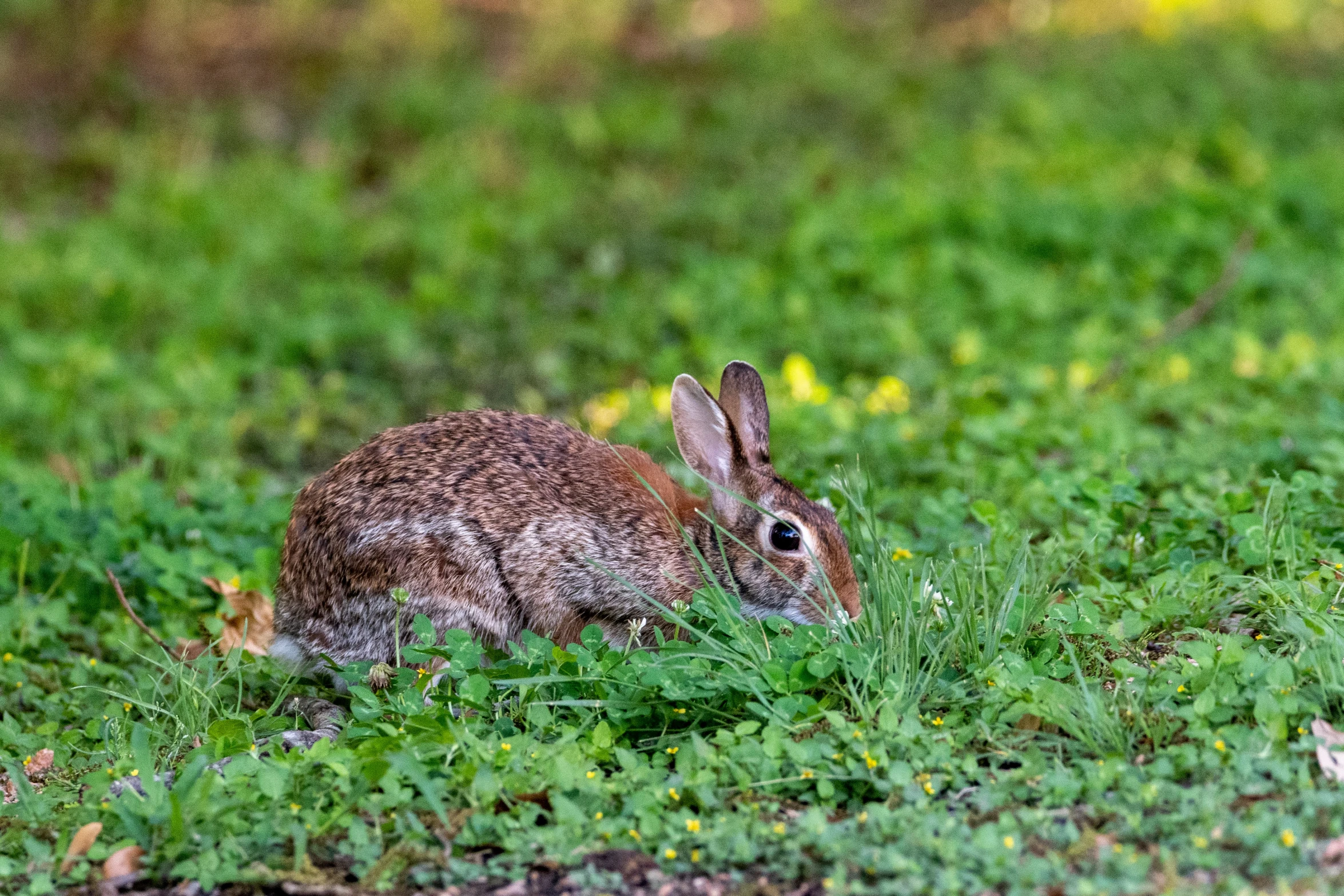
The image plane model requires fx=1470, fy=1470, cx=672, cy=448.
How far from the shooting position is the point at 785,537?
4891 millimetres

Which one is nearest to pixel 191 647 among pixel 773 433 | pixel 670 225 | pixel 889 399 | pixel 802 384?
pixel 773 433

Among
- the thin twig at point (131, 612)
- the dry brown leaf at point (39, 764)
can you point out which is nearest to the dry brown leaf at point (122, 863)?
the dry brown leaf at point (39, 764)

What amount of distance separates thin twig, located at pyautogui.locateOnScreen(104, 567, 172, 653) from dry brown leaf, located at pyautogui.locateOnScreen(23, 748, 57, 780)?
0.49m

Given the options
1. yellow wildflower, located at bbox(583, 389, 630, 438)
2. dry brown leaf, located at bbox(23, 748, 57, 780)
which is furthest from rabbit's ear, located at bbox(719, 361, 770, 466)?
dry brown leaf, located at bbox(23, 748, 57, 780)

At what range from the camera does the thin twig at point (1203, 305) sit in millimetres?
7934

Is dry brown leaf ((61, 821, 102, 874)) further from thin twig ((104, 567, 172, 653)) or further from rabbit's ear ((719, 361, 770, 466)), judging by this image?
rabbit's ear ((719, 361, 770, 466))

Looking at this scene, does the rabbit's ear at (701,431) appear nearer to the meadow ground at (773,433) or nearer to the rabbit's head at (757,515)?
the rabbit's head at (757,515)

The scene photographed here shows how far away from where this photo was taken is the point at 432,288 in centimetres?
947

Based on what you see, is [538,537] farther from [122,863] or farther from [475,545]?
[122,863]

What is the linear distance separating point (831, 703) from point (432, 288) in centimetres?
589

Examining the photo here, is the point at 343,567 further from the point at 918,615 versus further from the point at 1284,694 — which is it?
the point at 1284,694

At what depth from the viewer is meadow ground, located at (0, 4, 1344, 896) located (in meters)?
3.77

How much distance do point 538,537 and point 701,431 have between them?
2.23 feet

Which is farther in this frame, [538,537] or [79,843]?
[538,537]
